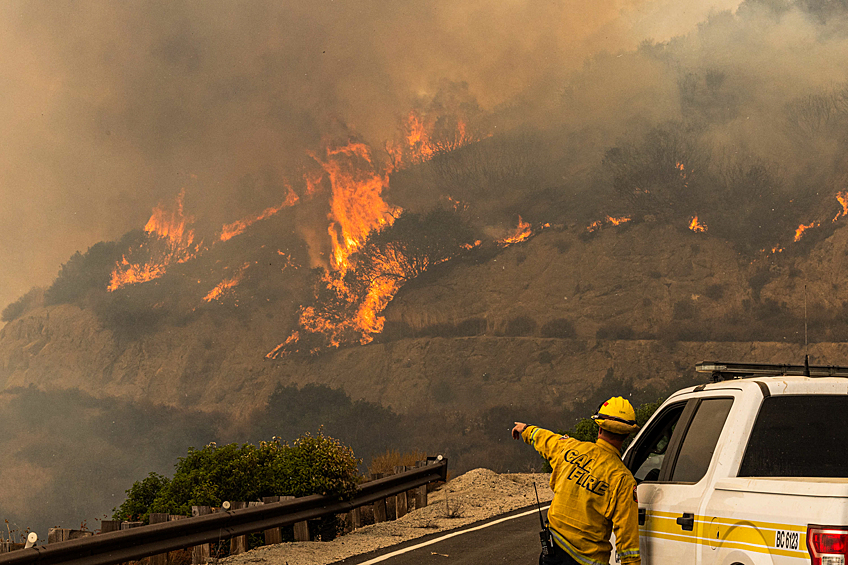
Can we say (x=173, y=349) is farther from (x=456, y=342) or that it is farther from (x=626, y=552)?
(x=626, y=552)

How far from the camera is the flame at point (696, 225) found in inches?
5974

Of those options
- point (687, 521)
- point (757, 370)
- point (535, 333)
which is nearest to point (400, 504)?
point (757, 370)

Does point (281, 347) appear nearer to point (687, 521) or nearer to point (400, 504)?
point (400, 504)

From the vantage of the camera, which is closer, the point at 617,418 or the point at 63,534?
the point at 617,418

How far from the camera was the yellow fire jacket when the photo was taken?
457 centimetres

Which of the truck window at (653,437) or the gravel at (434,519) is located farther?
the gravel at (434,519)

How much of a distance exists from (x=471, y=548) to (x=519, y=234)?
159641 millimetres

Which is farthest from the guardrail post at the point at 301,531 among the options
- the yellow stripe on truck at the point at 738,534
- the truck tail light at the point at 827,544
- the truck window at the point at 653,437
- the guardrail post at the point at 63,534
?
the truck tail light at the point at 827,544

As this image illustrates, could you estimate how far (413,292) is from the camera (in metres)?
169

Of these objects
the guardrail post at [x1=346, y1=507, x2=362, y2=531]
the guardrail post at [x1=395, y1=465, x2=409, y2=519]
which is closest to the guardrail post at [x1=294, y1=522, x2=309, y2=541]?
the guardrail post at [x1=346, y1=507, x2=362, y2=531]

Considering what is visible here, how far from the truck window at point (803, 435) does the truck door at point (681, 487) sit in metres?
0.25

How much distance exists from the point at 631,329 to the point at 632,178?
42339 millimetres

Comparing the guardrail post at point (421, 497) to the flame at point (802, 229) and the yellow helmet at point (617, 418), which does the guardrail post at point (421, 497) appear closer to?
the yellow helmet at point (617, 418)

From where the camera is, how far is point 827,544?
3.33m
